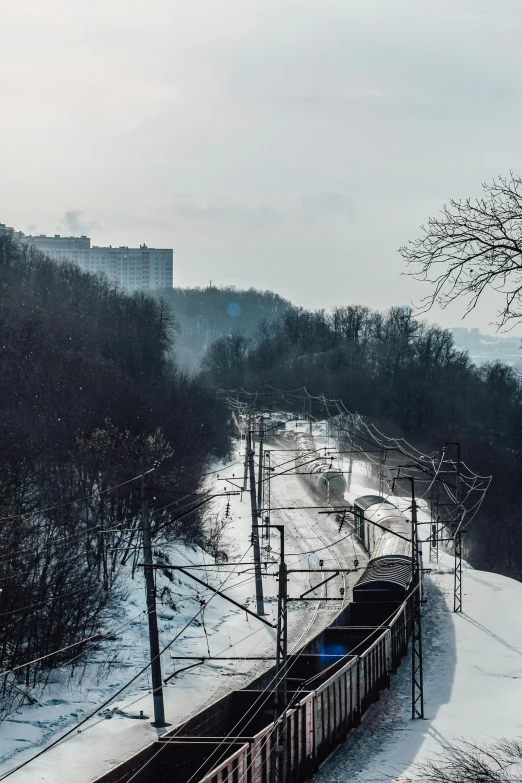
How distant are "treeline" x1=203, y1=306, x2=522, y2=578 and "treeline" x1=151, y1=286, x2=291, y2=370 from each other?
39.5 m

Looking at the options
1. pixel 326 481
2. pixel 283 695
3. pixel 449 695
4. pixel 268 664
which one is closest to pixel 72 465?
pixel 268 664

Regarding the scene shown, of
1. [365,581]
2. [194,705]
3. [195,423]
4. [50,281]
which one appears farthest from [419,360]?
[194,705]

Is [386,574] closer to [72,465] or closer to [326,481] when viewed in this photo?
[72,465]

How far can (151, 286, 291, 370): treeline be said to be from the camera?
618ft

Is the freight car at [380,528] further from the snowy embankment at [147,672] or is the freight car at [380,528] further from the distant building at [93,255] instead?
the distant building at [93,255]

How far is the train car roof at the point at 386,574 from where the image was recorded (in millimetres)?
31703

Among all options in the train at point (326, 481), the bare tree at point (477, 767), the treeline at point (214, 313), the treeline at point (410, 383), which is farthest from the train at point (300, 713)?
the treeline at point (214, 313)

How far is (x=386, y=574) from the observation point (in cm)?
3306

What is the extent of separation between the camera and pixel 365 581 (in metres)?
32.5

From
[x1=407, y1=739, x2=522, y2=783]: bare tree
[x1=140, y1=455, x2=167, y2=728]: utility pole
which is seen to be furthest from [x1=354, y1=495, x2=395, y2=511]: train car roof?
[x1=407, y1=739, x2=522, y2=783]: bare tree

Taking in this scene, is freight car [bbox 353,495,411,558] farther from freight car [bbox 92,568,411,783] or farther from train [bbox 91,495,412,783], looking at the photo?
freight car [bbox 92,568,411,783]

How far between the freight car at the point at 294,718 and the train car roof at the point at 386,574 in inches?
40.5

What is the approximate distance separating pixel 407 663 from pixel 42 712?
11719 mm

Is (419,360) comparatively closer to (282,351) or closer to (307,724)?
(282,351)
